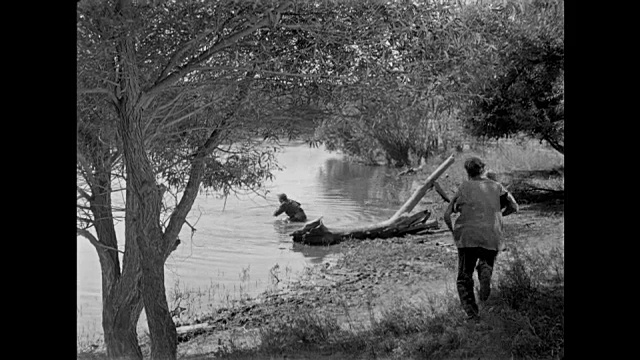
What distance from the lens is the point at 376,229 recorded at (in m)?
11.6

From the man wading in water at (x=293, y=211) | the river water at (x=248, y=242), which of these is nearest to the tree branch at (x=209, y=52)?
the river water at (x=248, y=242)

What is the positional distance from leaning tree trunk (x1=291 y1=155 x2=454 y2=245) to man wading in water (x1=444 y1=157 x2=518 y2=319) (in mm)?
6997

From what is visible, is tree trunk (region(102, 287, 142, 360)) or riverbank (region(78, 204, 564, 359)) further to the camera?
tree trunk (region(102, 287, 142, 360))

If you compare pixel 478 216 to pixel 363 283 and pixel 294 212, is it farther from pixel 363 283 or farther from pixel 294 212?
pixel 294 212

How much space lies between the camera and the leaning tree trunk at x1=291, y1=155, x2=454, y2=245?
11336mm

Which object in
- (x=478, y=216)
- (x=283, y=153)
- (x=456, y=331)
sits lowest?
(x=456, y=331)

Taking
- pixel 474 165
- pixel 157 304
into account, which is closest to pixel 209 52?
pixel 157 304

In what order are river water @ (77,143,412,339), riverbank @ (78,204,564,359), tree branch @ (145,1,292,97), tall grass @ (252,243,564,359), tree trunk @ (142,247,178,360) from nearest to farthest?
tree branch @ (145,1,292,97) → tall grass @ (252,243,564,359) → riverbank @ (78,204,564,359) → tree trunk @ (142,247,178,360) → river water @ (77,143,412,339)

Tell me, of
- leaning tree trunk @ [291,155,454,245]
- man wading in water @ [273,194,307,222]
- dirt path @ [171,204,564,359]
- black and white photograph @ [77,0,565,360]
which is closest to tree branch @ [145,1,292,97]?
black and white photograph @ [77,0,565,360]

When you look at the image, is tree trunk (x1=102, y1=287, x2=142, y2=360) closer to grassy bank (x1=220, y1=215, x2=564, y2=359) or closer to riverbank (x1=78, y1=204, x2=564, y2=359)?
riverbank (x1=78, y1=204, x2=564, y2=359)

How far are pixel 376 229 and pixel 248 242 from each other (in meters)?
2.14
